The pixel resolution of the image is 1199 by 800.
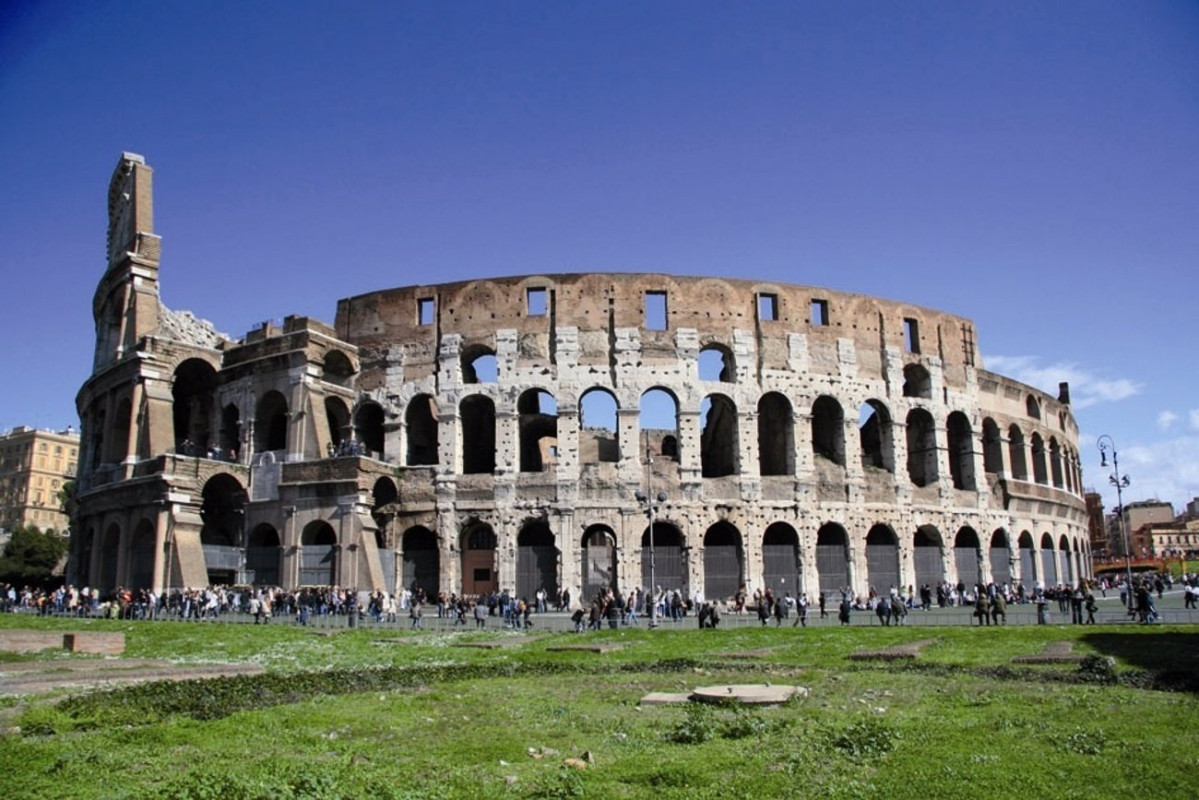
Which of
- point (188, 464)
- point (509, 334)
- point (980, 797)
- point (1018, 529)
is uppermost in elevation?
point (509, 334)

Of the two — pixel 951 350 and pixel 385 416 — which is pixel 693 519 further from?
pixel 951 350

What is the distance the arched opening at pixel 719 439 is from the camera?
128 ft

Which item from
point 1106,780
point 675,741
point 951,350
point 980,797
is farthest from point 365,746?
point 951,350

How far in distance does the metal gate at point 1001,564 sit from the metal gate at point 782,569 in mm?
11165

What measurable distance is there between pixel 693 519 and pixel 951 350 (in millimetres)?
16009

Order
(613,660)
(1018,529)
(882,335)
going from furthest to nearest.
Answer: (1018,529) < (882,335) < (613,660)

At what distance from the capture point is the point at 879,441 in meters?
42.8

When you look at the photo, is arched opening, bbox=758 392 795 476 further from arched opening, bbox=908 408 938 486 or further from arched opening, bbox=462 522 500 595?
arched opening, bbox=462 522 500 595

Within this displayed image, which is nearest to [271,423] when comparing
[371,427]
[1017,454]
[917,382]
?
[371,427]

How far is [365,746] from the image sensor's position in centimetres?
866

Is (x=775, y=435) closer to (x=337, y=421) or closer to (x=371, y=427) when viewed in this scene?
(x=371, y=427)

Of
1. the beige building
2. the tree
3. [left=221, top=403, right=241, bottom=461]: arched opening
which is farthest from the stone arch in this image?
the beige building

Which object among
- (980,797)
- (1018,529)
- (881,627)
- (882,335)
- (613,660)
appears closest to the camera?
(980,797)

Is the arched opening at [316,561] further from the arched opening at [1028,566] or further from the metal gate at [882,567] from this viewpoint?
the arched opening at [1028,566]
